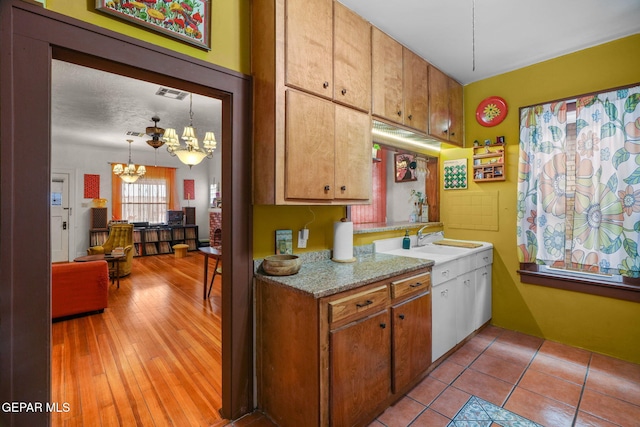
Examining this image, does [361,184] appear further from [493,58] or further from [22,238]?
[493,58]

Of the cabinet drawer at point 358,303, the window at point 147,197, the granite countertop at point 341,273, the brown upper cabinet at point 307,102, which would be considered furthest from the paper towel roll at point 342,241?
the window at point 147,197

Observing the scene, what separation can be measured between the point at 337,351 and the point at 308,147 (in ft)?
3.75

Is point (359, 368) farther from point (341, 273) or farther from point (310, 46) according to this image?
point (310, 46)

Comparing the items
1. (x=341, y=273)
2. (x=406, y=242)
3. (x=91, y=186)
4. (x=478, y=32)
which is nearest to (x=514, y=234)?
(x=406, y=242)

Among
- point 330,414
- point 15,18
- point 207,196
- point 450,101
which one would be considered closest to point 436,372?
point 330,414

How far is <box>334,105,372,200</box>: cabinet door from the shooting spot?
75.2 inches

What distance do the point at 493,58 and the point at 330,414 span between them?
3.21m

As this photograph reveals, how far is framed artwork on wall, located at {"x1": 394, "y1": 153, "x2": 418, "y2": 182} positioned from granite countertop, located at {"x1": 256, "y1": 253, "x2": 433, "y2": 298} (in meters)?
1.42

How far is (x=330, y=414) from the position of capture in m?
1.50

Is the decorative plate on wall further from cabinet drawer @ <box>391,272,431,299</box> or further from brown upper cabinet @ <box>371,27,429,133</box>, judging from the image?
cabinet drawer @ <box>391,272,431,299</box>

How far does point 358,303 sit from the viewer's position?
164cm

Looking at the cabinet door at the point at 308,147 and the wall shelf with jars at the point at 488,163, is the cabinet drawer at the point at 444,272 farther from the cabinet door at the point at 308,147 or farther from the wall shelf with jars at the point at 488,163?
the wall shelf with jars at the point at 488,163

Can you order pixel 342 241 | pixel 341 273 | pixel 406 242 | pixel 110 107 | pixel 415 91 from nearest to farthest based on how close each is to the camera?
pixel 341 273, pixel 342 241, pixel 415 91, pixel 406 242, pixel 110 107

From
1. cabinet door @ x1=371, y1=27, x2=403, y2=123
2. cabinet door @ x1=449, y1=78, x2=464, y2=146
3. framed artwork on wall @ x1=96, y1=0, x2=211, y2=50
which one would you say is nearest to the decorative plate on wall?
cabinet door @ x1=449, y1=78, x2=464, y2=146
